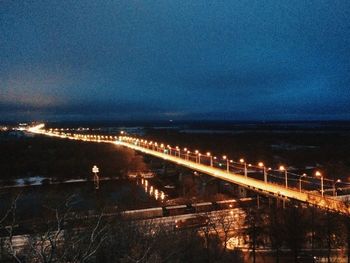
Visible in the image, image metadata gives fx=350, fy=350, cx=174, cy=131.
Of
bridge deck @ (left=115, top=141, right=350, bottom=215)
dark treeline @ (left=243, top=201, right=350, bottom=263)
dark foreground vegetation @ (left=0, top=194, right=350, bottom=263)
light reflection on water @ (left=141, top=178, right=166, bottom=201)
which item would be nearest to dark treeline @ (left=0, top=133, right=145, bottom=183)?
light reflection on water @ (left=141, top=178, right=166, bottom=201)

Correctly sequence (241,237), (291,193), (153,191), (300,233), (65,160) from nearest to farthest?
1. (300,233)
2. (241,237)
3. (291,193)
4. (153,191)
5. (65,160)

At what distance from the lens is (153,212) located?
31844 millimetres

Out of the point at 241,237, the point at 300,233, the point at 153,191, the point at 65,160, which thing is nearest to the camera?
the point at 300,233

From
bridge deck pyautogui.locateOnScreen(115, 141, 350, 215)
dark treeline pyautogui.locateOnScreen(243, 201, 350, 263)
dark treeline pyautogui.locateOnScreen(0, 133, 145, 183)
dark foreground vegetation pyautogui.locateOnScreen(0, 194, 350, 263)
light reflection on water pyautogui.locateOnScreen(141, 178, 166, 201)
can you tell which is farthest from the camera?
dark treeline pyautogui.locateOnScreen(0, 133, 145, 183)

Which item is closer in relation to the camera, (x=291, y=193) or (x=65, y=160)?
(x=291, y=193)

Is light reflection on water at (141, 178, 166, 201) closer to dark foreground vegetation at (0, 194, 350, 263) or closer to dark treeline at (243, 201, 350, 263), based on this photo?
dark foreground vegetation at (0, 194, 350, 263)

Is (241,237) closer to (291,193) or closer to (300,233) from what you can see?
(300,233)

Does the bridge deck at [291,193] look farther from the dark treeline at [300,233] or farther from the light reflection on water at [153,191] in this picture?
the light reflection on water at [153,191]

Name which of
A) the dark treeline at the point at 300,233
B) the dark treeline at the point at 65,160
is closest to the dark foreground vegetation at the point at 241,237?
the dark treeline at the point at 300,233

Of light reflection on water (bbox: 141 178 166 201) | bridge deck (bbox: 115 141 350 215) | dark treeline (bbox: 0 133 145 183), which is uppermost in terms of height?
bridge deck (bbox: 115 141 350 215)

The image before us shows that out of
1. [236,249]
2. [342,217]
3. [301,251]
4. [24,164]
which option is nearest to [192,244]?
[236,249]

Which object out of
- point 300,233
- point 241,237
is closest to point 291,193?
point 300,233

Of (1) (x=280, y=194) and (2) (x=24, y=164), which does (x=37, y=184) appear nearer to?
(2) (x=24, y=164)

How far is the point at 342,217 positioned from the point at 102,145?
294 ft
